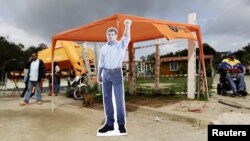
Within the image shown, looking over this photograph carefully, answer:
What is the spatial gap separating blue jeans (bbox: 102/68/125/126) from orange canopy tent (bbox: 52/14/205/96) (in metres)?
1.11

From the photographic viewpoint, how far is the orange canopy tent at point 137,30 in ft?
31.9

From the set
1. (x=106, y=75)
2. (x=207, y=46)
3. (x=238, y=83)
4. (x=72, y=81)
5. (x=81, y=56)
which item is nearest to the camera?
(x=106, y=75)

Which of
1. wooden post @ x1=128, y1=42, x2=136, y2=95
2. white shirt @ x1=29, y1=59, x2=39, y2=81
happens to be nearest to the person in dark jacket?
wooden post @ x1=128, y1=42, x2=136, y2=95

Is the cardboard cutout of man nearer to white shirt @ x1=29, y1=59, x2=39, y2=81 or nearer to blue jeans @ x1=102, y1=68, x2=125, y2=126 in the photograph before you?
blue jeans @ x1=102, y1=68, x2=125, y2=126

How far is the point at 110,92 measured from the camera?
8.21 metres

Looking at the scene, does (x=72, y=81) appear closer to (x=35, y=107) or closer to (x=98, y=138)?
(x=35, y=107)

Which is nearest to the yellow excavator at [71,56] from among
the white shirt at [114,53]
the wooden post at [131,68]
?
the wooden post at [131,68]

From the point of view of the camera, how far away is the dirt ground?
7.73 m

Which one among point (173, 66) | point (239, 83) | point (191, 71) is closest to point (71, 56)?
point (191, 71)

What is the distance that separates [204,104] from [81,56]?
30.0 feet

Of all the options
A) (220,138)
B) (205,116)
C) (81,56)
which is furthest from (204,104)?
(81,56)

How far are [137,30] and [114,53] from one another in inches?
187

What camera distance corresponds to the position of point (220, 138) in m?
5.84

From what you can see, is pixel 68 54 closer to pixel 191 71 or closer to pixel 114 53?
pixel 191 71
